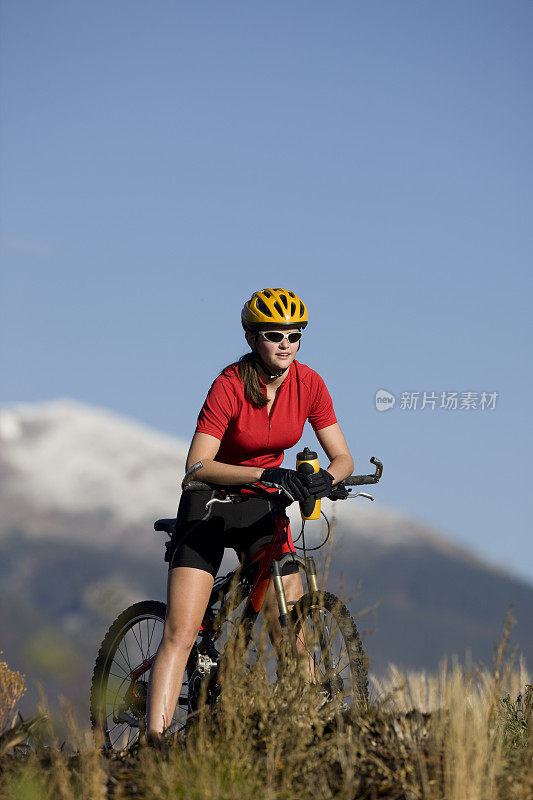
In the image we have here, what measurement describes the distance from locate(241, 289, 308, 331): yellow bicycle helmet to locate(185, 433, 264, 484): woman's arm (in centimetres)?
85

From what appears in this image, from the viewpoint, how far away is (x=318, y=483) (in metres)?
5.96

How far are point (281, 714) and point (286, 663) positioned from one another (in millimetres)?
364

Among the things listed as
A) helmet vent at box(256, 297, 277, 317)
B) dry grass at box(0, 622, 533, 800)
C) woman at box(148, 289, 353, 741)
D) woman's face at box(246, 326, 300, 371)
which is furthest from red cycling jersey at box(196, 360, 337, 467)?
dry grass at box(0, 622, 533, 800)

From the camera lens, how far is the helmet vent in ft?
21.7

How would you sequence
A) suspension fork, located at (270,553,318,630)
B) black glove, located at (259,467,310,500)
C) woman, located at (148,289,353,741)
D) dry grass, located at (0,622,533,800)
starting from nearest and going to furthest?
1. dry grass, located at (0,622,533,800)
2. black glove, located at (259,467,310,500)
3. suspension fork, located at (270,553,318,630)
4. woman, located at (148,289,353,741)

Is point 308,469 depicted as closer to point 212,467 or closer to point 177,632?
point 212,467

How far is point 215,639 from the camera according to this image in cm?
684

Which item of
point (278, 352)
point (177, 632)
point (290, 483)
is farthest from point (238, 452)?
point (177, 632)

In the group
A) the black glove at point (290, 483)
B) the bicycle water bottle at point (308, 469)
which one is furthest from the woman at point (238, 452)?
the black glove at point (290, 483)

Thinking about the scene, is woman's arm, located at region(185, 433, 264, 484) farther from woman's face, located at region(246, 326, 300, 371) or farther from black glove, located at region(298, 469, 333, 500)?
woman's face, located at region(246, 326, 300, 371)

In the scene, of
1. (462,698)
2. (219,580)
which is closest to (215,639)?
(219,580)

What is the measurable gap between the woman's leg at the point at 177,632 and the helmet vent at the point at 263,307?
176cm

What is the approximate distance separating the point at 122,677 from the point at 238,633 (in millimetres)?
2351

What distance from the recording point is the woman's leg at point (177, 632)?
21.4 ft
